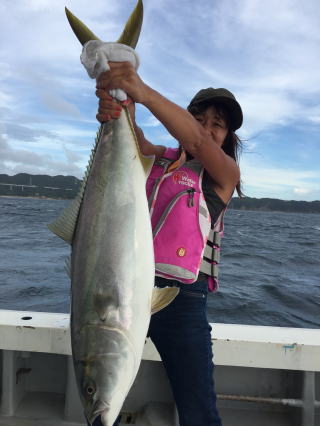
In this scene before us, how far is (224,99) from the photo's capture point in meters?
2.68

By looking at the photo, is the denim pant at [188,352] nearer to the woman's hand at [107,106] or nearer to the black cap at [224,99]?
the woman's hand at [107,106]

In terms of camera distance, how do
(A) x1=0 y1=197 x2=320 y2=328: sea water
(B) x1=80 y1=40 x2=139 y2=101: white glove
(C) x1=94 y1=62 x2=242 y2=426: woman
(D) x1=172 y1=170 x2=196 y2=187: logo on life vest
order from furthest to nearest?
(A) x1=0 y1=197 x2=320 y2=328: sea water < (D) x1=172 y1=170 x2=196 y2=187: logo on life vest < (C) x1=94 y1=62 x2=242 y2=426: woman < (B) x1=80 y1=40 x2=139 y2=101: white glove

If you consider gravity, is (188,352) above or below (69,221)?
below

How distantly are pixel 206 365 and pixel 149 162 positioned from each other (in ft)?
4.13

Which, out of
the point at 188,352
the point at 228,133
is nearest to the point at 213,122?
the point at 228,133

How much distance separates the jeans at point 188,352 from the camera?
2416 mm

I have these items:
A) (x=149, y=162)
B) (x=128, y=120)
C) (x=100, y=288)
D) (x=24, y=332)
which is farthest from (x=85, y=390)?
(x=24, y=332)

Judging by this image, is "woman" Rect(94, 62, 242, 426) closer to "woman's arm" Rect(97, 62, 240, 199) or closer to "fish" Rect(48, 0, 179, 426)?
"woman's arm" Rect(97, 62, 240, 199)

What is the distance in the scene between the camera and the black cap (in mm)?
2682

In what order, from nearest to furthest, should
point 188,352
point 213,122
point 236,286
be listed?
point 188,352
point 213,122
point 236,286

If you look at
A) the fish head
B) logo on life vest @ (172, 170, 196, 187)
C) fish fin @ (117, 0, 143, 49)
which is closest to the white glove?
fish fin @ (117, 0, 143, 49)

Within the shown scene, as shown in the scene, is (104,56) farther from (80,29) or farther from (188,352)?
(188,352)

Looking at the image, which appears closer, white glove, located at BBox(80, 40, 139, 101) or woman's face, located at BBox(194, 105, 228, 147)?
white glove, located at BBox(80, 40, 139, 101)

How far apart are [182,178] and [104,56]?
926 mm
